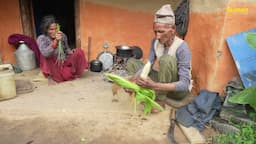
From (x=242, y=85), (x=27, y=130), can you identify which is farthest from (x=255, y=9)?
(x=27, y=130)

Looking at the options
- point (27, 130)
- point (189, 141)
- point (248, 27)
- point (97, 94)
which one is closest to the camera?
point (189, 141)

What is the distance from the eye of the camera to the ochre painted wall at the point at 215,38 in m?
2.81

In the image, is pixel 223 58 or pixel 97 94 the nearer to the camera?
pixel 223 58

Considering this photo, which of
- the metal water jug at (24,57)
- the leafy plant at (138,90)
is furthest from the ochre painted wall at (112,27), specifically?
the leafy plant at (138,90)

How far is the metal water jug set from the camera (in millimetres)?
4310

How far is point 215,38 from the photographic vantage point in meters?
2.94

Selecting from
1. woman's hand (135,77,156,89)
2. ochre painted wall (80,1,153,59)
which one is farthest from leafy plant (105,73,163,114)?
ochre painted wall (80,1,153,59)

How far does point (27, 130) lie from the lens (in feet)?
8.60

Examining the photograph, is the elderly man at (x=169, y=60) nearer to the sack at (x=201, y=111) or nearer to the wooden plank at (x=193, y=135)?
the sack at (x=201, y=111)

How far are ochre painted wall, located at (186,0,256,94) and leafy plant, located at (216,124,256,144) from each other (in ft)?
2.18

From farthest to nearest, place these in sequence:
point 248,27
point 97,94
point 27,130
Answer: point 97,94 < point 248,27 < point 27,130

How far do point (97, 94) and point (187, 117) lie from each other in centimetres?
123

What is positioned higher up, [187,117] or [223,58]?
[223,58]

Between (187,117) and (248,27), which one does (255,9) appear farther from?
(187,117)
